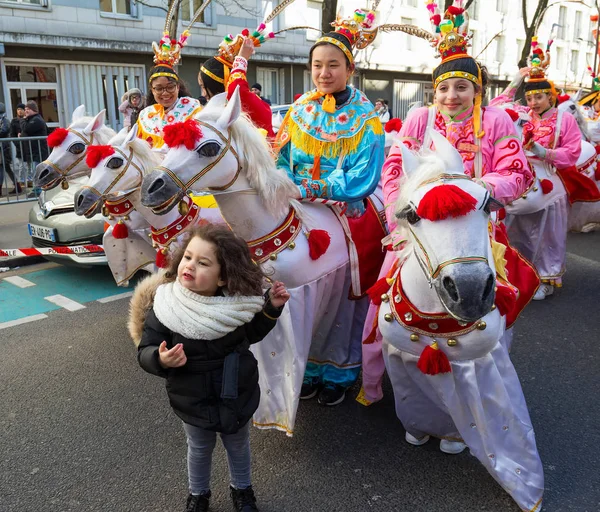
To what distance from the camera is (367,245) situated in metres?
3.42

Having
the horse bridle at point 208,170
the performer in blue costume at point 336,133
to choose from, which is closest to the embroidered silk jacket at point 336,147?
the performer in blue costume at point 336,133

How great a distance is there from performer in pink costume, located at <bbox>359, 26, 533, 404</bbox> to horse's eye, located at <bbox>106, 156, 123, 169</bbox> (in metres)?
1.87

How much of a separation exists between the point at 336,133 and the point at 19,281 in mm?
4732

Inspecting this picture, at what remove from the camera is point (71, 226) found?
20.8 ft

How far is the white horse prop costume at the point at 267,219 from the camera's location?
8.94ft

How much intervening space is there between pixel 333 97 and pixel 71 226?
411cm

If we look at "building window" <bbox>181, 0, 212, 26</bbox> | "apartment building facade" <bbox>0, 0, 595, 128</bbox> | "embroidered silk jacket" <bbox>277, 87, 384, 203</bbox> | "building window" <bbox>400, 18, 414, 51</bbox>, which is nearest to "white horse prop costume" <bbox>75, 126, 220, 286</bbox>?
"embroidered silk jacket" <bbox>277, 87, 384, 203</bbox>

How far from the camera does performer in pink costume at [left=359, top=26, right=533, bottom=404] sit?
3207mm

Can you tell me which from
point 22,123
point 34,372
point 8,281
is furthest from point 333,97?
point 22,123

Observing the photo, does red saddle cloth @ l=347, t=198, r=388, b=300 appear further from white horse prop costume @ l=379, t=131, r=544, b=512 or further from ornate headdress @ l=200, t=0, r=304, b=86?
ornate headdress @ l=200, t=0, r=304, b=86

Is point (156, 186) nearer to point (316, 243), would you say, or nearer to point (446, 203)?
point (316, 243)

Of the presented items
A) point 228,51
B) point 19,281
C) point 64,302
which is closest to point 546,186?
point 228,51

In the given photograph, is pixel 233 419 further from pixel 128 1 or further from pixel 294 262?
pixel 128 1

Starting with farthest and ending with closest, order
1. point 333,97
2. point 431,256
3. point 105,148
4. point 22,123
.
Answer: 1. point 22,123
2. point 105,148
3. point 333,97
4. point 431,256
